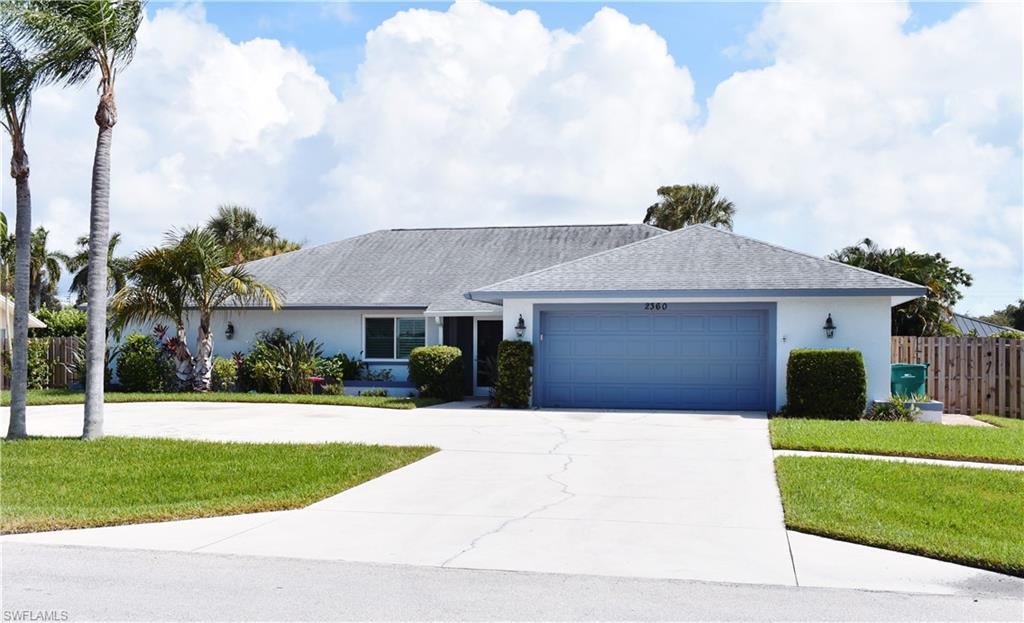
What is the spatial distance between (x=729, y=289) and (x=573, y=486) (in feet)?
29.7

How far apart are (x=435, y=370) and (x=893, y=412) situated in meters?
9.85

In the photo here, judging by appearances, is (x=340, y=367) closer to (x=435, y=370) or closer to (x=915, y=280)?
(x=435, y=370)

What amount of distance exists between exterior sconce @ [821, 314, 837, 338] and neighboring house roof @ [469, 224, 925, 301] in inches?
25.8

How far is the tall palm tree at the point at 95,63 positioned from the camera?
13.0 meters

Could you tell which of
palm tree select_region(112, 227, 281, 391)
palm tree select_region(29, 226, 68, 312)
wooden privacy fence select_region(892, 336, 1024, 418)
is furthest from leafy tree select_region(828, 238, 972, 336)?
palm tree select_region(29, 226, 68, 312)

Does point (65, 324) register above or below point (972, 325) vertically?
below

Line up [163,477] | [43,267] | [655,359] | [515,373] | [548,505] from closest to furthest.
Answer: [548,505], [163,477], [655,359], [515,373], [43,267]

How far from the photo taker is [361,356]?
2411 centimetres

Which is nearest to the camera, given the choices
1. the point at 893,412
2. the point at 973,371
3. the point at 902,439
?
the point at 902,439

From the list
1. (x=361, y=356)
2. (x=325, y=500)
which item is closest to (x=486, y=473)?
(x=325, y=500)

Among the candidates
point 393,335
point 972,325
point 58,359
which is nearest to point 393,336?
point 393,335

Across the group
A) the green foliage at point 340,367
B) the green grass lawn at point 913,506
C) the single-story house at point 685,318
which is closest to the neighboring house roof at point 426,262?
the green foliage at point 340,367

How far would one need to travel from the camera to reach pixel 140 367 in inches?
915

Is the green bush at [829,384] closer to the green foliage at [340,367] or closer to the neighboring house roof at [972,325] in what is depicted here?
the green foliage at [340,367]
